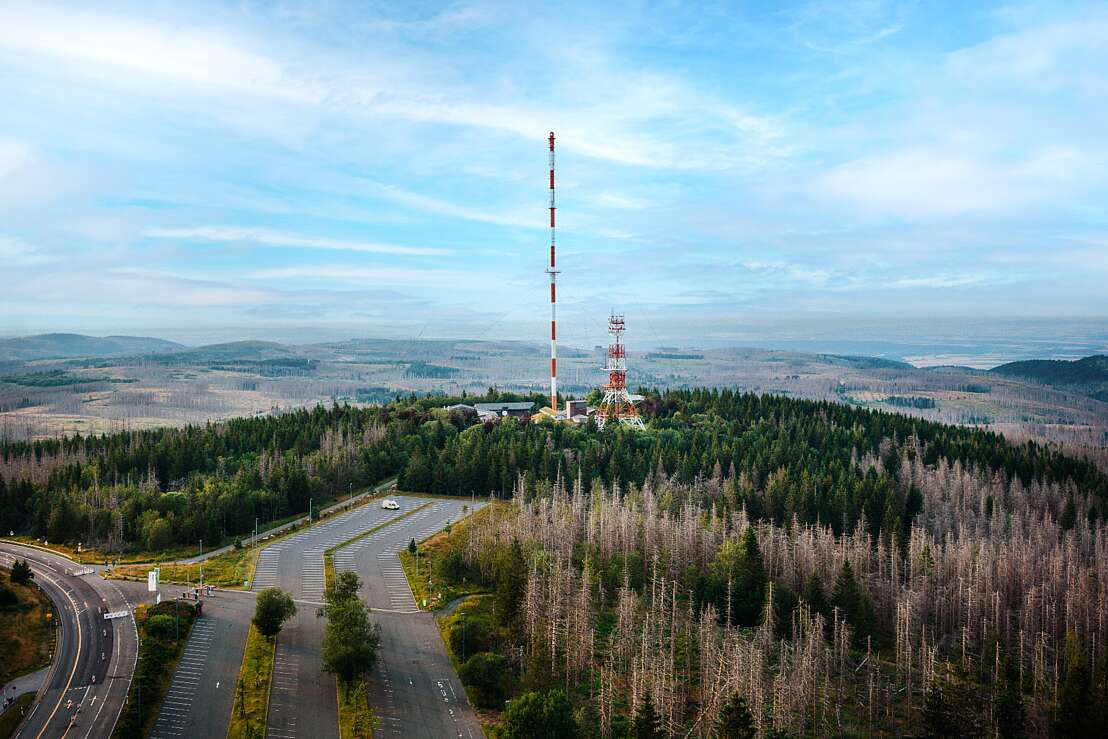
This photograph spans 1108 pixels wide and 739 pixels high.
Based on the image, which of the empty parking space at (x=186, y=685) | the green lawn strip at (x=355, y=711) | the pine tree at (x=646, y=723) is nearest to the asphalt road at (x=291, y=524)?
the empty parking space at (x=186, y=685)

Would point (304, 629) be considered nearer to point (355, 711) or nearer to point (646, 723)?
point (355, 711)

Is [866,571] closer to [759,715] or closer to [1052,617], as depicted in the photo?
[1052,617]

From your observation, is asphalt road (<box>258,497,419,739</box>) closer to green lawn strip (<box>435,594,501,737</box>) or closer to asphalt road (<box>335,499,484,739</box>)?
asphalt road (<box>335,499,484,739</box>)

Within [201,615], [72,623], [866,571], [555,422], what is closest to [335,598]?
[201,615]

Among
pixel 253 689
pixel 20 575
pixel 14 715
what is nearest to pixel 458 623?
pixel 253 689

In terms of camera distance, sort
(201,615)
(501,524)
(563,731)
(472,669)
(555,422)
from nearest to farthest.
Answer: (563,731) < (472,669) < (201,615) < (501,524) < (555,422)
